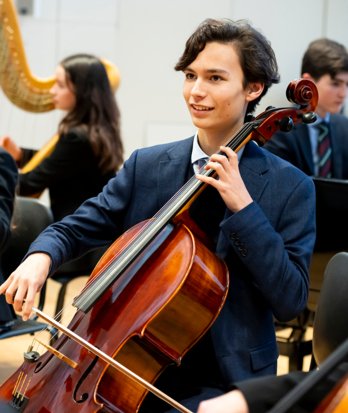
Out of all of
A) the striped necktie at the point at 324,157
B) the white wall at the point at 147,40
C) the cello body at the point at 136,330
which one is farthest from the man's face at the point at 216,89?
the white wall at the point at 147,40

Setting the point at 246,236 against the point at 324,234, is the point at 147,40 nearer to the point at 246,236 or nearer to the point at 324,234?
the point at 324,234

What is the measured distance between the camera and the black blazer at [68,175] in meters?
3.37

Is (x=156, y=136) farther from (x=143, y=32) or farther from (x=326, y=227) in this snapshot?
(x=326, y=227)

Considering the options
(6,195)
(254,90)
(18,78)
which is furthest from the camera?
(18,78)

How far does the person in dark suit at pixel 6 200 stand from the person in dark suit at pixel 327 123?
3.23ft

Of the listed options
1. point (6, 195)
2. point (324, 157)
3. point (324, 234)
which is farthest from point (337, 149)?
point (6, 195)

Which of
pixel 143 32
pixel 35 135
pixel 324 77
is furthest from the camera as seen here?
pixel 35 135

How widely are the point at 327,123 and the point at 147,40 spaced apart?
2.56 m

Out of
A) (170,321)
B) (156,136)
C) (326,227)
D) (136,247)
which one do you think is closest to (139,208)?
(136,247)

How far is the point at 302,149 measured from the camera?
2.79m

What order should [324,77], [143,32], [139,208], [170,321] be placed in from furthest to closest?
[143,32], [324,77], [139,208], [170,321]

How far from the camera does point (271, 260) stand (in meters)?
1.43

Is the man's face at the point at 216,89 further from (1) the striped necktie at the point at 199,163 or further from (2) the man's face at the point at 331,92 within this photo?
(2) the man's face at the point at 331,92

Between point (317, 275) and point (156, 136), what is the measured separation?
3040mm
